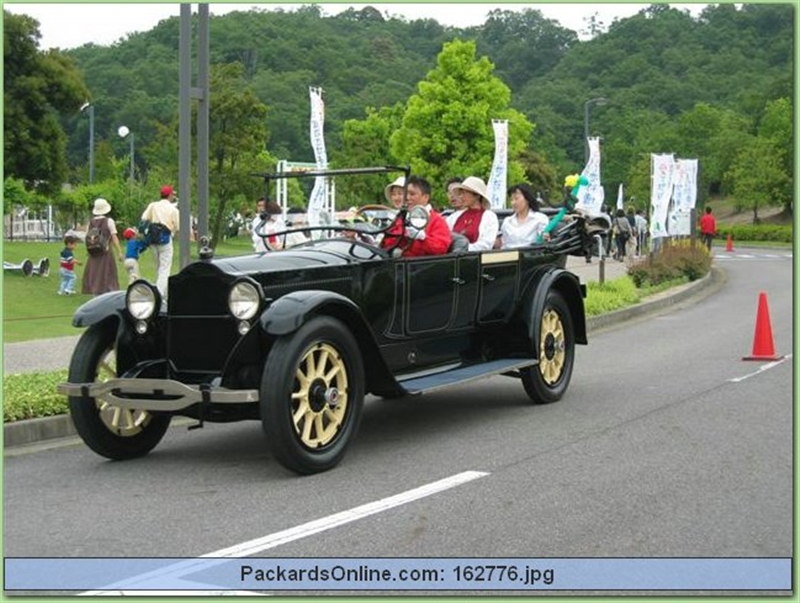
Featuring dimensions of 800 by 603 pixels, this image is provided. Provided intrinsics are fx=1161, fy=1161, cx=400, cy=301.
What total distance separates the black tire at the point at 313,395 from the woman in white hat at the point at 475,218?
2684mm

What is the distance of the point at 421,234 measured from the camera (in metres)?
8.59

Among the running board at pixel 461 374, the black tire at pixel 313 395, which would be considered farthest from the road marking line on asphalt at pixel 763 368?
the black tire at pixel 313 395

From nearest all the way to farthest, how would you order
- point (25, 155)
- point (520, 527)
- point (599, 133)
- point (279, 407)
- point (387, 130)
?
point (520, 527) < point (279, 407) < point (25, 155) < point (387, 130) < point (599, 133)

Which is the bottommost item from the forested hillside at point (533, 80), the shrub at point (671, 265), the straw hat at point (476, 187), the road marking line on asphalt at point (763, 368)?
the shrub at point (671, 265)

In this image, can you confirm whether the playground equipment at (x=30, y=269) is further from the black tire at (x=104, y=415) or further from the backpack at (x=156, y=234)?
the black tire at (x=104, y=415)

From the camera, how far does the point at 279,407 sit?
6609 millimetres

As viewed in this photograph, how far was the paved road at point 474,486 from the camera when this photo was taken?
557 centimetres

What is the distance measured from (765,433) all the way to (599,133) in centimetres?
8626

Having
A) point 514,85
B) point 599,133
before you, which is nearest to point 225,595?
point 599,133

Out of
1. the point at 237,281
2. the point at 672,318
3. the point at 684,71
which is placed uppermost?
the point at 684,71

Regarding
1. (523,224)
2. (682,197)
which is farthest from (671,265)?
(523,224)

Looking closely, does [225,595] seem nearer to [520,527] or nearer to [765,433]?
[520,527]

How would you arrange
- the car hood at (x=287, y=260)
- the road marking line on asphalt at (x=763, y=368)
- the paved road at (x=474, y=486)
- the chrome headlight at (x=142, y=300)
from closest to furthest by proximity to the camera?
the paved road at (x=474, y=486), the car hood at (x=287, y=260), the chrome headlight at (x=142, y=300), the road marking line on asphalt at (x=763, y=368)

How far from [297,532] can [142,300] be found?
2432mm
